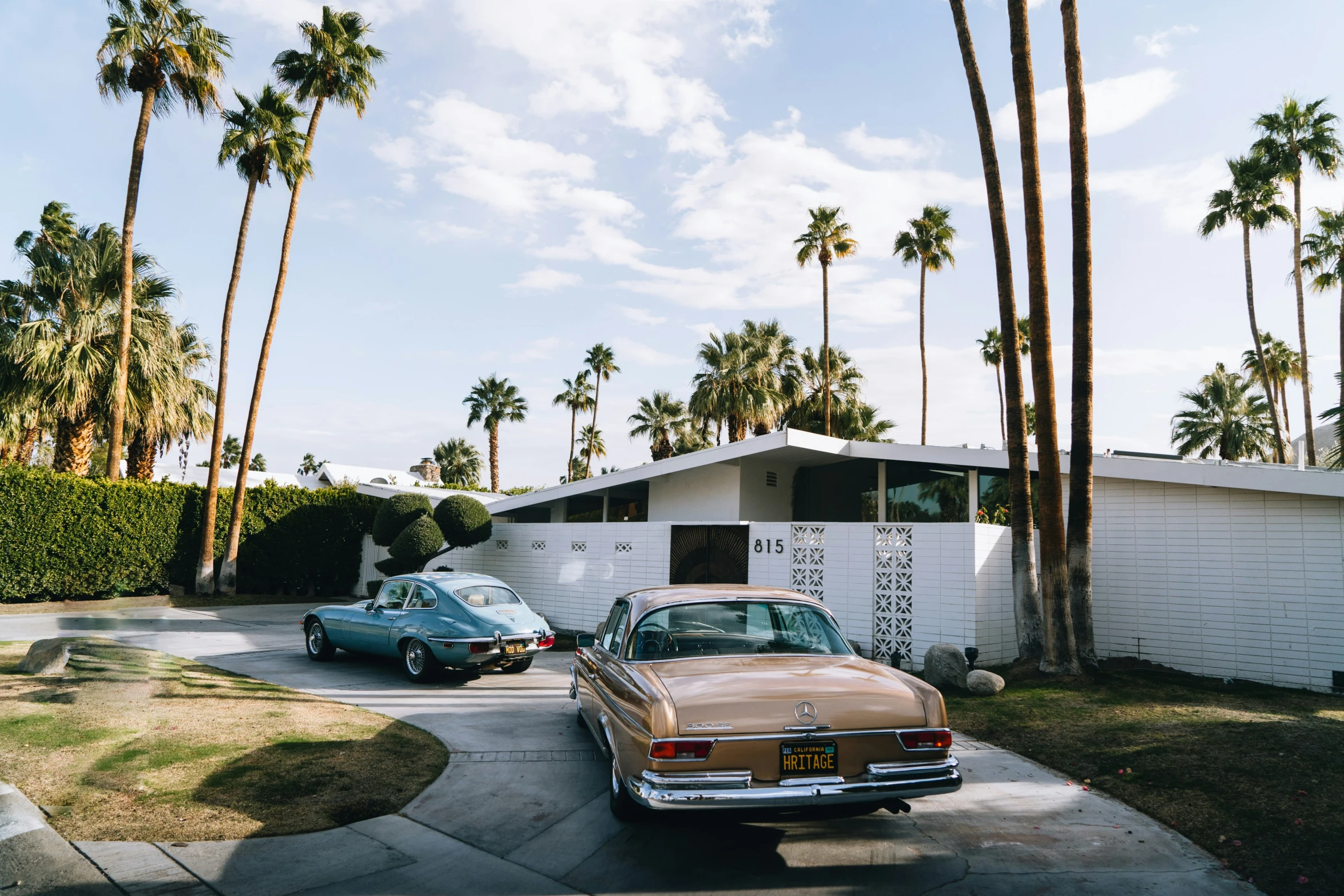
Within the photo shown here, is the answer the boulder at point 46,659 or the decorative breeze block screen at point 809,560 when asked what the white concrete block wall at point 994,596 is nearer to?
the decorative breeze block screen at point 809,560

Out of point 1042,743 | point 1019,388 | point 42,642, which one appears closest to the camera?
point 1042,743

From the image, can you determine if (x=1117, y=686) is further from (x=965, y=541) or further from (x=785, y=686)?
(x=785, y=686)

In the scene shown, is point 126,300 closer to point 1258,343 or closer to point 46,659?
point 46,659

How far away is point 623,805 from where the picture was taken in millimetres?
5164

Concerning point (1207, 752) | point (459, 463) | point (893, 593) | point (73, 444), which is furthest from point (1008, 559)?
point (459, 463)

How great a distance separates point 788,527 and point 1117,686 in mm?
5644

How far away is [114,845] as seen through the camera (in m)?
4.64

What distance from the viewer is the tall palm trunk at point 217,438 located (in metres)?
21.9

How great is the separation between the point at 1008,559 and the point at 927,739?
9384 millimetres

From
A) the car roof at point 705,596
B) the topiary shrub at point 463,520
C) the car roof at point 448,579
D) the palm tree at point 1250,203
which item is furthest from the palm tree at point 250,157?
the palm tree at point 1250,203

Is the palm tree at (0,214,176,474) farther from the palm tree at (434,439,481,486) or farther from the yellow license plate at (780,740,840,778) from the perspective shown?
the palm tree at (434,439,481,486)

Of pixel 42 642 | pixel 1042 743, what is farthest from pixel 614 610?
pixel 42 642

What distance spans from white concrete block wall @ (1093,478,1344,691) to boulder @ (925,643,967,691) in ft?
14.5

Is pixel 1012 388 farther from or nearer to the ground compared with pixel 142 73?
nearer to the ground
